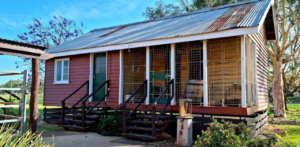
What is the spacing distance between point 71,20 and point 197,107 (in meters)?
22.8

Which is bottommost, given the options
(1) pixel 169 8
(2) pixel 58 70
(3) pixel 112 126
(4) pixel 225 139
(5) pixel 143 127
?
(3) pixel 112 126

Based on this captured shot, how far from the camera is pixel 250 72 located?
856 cm

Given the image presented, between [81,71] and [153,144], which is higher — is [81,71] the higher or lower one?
the higher one

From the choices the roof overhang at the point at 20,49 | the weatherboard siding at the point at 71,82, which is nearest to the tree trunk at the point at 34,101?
the roof overhang at the point at 20,49

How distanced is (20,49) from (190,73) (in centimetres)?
616

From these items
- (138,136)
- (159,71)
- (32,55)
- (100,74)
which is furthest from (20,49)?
(100,74)

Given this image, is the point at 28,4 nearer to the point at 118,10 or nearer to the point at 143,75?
the point at 118,10

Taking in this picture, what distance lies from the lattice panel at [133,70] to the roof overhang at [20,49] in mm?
4112

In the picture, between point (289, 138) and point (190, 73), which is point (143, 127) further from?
point (289, 138)

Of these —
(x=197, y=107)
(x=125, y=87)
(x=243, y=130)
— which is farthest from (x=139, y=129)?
(x=243, y=130)

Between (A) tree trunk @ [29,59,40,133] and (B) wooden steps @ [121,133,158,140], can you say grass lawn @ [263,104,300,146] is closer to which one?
(B) wooden steps @ [121,133,158,140]

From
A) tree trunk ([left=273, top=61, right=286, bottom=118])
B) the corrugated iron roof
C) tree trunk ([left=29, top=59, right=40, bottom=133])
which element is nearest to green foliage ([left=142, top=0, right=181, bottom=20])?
the corrugated iron roof

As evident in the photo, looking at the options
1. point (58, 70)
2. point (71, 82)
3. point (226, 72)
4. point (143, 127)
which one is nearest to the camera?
point (143, 127)

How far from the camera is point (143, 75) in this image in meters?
10.3
